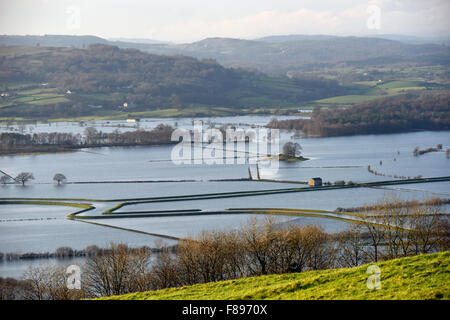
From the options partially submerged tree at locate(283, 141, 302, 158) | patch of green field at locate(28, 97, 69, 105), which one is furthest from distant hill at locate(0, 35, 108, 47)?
partially submerged tree at locate(283, 141, 302, 158)

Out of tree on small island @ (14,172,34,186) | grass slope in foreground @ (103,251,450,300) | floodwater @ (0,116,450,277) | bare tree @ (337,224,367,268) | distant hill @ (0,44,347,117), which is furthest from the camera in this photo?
distant hill @ (0,44,347,117)

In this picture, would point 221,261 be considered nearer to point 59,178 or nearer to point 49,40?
point 59,178

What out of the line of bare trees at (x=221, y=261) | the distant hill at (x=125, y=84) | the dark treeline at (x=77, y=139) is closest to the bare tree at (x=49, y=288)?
the line of bare trees at (x=221, y=261)

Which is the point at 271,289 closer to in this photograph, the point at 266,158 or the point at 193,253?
the point at 193,253

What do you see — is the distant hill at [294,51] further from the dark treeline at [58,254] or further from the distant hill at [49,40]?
the dark treeline at [58,254]

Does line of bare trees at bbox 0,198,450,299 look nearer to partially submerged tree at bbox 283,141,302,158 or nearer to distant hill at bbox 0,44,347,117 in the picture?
partially submerged tree at bbox 283,141,302,158
